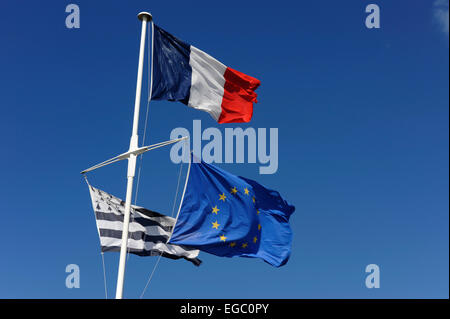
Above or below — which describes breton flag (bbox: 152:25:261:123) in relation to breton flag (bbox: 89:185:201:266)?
above

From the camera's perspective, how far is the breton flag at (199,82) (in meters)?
21.7

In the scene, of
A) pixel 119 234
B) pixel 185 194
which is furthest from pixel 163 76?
pixel 119 234

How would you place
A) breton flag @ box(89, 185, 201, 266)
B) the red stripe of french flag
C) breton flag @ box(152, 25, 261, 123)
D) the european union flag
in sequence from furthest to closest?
the red stripe of french flag
breton flag @ box(152, 25, 261, 123)
the european union flag
breton flag @ box(89, 185, 201, 266)

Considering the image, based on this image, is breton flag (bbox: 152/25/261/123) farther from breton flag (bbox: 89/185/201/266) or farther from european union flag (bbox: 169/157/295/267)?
breton flag (bbox: 89/185/201/266)

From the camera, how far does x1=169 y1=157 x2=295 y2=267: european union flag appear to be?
20.8m

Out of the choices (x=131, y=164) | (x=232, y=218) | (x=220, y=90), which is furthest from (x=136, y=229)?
(x=220, y=90)

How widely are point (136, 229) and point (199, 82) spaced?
665cm

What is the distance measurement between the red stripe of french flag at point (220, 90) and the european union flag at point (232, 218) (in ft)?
8.57

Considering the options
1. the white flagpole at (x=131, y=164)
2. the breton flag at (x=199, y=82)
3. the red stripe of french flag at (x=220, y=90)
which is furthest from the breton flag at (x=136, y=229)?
the red stripe of french flag at (x=220, y=90)

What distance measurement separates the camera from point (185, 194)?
20.9 m

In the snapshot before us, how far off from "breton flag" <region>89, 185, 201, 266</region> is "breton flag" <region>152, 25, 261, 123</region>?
4.58 meters

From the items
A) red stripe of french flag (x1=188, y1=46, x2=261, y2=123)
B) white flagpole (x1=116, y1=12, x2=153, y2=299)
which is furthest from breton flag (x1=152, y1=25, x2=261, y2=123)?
white flagpole (x1=116, y1=12, x2=153, y2=299)

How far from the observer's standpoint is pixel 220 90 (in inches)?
928
